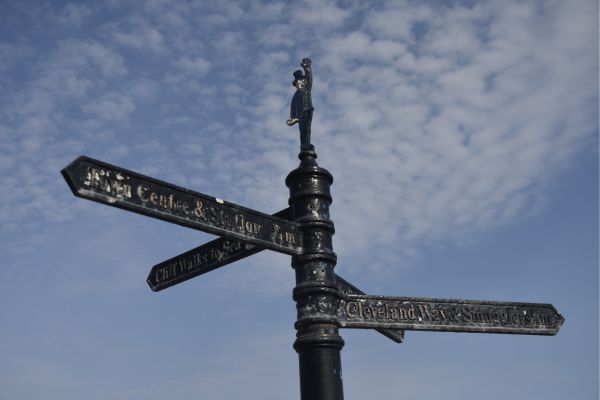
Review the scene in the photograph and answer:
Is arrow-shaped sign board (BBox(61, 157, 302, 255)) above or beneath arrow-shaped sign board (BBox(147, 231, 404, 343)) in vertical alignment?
above

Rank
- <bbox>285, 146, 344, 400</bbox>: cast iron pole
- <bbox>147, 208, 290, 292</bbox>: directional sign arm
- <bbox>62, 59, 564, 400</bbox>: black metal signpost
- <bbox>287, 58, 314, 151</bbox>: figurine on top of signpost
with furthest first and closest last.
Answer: <bbox>287, 58, 314, 151</bbox>: figurine on top of signpost < <bbox>147, 208, 290, 292</bbox>: directional sign arm < <bbox>285, 146, 344, 400</bbox>: cast iron pole < <bbox>62, 59, 564, 400</bbox>: black metal signpost

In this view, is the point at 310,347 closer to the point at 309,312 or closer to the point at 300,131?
the point at 309,312

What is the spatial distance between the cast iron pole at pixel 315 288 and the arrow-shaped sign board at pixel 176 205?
0.51 feet

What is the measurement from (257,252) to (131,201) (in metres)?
1.46

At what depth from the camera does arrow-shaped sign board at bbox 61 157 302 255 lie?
4531mm

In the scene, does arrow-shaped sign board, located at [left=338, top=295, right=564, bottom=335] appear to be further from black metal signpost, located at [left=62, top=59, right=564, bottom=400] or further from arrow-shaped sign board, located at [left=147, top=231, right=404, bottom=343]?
arrow-shaped sign board, located at [left=147, top=231, right=404, bottom=343]

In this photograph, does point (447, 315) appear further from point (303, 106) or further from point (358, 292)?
point (303, 106)

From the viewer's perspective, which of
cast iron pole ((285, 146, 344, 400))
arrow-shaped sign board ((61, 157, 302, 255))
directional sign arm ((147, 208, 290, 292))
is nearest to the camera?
arrow-shaped sign board ((61, 157, 302, 255))

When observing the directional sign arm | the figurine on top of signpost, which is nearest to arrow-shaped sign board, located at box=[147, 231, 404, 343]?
the directional sign arm

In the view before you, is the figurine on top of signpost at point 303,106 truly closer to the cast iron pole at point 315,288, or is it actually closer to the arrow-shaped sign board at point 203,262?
the cast iron pole at point 315,288

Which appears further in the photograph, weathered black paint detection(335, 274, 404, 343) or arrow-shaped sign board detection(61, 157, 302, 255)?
weathered black paint detection(335, 274, 404, 343)

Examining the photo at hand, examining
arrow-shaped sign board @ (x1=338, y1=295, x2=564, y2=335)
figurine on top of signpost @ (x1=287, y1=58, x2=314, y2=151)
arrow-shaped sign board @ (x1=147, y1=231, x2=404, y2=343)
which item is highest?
figurine on top of signpost @ (x1=287, y1=58, x2=314, y2=151)

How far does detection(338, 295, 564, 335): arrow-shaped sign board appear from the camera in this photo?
600 cm

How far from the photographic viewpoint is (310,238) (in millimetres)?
5902
